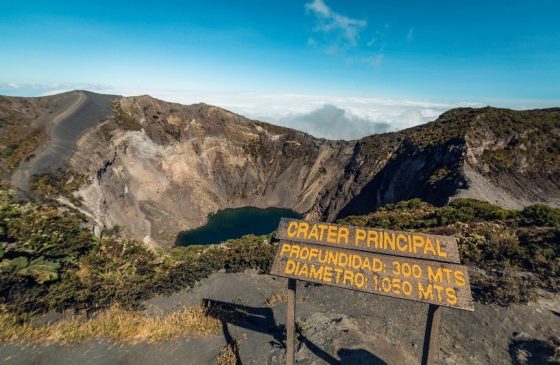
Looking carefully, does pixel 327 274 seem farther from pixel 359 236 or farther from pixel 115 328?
pixel 115 328

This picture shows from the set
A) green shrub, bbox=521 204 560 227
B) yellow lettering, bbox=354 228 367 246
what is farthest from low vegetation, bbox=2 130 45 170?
green shrub, bbox=521 204 560 227

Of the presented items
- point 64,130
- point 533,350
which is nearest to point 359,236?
point 533,350

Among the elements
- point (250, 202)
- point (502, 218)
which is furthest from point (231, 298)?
point (250, 202)

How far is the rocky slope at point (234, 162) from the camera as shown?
39375 mm

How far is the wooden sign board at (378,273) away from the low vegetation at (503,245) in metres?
7.38

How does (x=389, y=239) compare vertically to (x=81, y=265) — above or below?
above

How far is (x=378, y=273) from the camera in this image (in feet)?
26.1

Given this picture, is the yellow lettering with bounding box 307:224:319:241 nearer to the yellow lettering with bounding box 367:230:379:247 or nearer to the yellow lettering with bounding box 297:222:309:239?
the yellow lettering with bounding box 297:222:309:239

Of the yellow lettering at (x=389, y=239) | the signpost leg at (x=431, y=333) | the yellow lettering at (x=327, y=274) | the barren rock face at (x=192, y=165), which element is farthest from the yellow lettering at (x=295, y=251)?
the barren rock face at (x=192, y=165)

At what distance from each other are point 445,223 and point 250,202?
2321 inches

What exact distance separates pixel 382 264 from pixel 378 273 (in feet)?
0.92

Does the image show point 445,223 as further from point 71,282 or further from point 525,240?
point 71,282

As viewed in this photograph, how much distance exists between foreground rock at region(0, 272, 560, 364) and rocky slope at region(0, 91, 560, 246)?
81.2 feet

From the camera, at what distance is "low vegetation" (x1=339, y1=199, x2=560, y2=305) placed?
13463 millimetres
